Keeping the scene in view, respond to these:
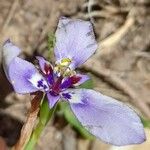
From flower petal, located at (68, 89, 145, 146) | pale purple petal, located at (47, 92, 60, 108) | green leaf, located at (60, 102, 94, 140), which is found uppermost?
pale purple petal, located at (47, 92, 60, 108)

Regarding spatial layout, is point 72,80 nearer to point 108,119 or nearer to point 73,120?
point 108,119

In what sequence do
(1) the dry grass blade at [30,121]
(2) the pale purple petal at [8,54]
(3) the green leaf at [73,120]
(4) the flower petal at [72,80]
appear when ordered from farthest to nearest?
(3) the green leaf at [73,120]
(4) the flower petal at [72,80]
(1) the dry grass blade at [30,121]
(2) the pale purple petal at [8,54]

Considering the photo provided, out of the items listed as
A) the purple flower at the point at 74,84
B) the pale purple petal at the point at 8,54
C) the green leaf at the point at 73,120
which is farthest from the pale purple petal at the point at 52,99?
the green leaf at the point at 73,120

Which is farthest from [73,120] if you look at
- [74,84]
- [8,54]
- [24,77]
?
[8,54]

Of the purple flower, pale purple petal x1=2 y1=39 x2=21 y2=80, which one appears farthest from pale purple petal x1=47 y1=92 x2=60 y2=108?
pale purple petal x1=2 y1=39 x2=21 y2=80

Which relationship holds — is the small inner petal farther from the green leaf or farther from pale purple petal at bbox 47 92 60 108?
the green leaf

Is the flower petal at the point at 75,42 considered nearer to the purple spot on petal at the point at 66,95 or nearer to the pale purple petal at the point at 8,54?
the purple spot on petal at the point at 66,95
